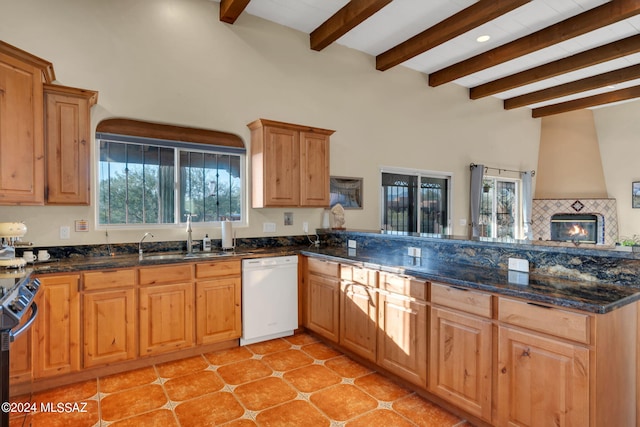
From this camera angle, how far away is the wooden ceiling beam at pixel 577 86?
5.21 meters

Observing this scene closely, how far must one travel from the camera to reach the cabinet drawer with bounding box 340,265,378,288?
2.85 metres

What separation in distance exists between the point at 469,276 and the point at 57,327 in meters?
2.92

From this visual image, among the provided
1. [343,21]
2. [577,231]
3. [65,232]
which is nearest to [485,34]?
[343,21]

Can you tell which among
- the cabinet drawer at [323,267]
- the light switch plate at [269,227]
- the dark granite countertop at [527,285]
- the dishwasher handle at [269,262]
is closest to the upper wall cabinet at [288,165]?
the light switch plate at [269,227]

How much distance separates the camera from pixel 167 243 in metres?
3.54

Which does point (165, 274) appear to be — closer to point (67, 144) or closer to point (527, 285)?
point (67, 144)

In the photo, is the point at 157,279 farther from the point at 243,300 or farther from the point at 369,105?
the point at 369,105

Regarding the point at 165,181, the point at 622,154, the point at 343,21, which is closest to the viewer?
the point at 165,181

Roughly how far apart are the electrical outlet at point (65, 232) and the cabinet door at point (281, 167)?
1774 mm

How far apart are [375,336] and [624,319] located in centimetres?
158

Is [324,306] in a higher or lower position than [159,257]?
lower

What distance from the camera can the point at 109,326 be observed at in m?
2.79

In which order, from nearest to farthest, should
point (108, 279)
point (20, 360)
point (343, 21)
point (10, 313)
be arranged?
point (10, 313) → point (20, 360) → point (108, 279) → point (343, 21)

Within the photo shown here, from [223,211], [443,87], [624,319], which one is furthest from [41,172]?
[443,87]
